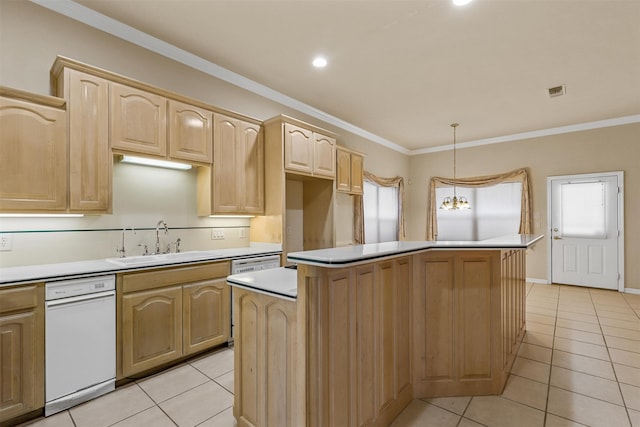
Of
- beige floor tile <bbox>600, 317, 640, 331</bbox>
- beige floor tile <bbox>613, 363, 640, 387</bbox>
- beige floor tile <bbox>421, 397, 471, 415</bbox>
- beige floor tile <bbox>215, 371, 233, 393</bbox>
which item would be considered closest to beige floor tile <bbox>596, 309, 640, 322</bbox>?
beige floor tile <bbox>600, 317, 640, 331</bbox>

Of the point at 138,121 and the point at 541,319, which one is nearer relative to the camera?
the point at 138,121

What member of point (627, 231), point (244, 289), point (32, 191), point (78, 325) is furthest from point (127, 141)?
point (627, 231)

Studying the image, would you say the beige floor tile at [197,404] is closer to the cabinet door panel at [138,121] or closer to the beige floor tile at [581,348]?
the cabinet door panel at [138,121]

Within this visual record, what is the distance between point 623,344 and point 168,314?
4.33 m

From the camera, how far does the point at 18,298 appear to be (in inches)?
71.2

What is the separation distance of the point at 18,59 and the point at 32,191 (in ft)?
3.26

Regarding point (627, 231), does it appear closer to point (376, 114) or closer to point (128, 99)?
point (376, 114)

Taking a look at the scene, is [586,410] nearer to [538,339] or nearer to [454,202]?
[538,339]

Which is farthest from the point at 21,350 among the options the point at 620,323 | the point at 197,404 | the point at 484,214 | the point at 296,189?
the point at 484,214

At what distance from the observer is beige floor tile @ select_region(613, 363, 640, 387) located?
2.32 metres

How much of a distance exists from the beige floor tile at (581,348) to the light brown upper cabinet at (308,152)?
312 cm

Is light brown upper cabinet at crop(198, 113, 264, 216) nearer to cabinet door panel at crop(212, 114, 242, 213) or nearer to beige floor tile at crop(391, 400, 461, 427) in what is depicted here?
cabinet door panel at crop(212, 114, 242, 213)

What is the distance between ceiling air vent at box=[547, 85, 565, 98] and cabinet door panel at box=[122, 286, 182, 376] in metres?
4.93

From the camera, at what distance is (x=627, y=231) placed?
4.95 metres
